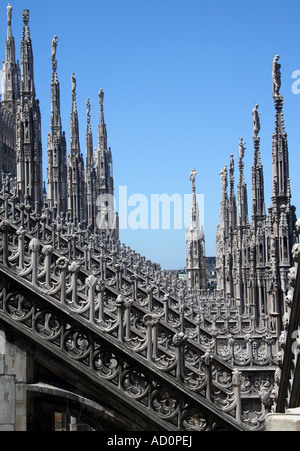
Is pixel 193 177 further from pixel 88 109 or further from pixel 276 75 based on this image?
pixel 276 75

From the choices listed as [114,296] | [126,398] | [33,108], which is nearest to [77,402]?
[126,398]

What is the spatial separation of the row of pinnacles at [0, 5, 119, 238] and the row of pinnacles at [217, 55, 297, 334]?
26.8 ft

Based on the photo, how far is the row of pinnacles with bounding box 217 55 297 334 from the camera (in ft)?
65.6

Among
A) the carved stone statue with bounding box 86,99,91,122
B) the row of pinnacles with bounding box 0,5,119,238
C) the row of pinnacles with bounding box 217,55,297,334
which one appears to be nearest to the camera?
the row of pinnacles with bounding box 217,55,297,334

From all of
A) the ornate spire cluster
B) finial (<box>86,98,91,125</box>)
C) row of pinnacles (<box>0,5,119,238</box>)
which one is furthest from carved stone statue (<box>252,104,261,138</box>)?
finial (<box>86,98,91,125</box>)

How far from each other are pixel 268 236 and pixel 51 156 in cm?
1758

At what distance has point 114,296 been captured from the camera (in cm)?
1545

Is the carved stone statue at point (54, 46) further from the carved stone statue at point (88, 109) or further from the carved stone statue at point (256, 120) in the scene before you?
the carved stone statue at point (88, 109)

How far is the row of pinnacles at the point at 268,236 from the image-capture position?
2000 cm

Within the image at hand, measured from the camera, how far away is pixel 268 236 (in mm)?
24219
